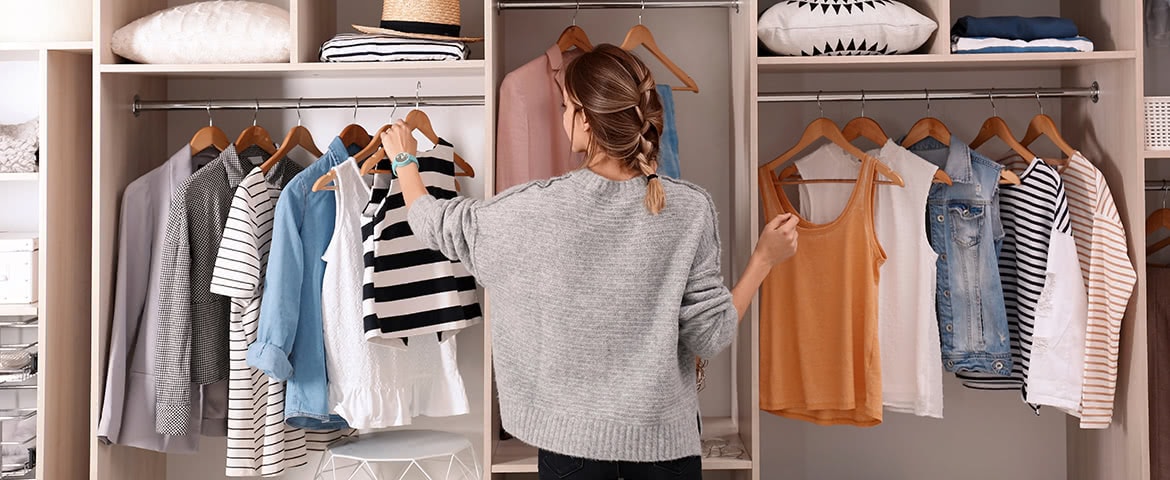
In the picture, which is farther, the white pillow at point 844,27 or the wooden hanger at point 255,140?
the wooden hanger at point 255,140

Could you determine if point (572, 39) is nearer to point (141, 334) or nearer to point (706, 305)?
point (706, 305)

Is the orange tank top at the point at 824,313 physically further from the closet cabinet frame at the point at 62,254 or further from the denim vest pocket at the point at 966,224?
the closet cabinet frame at the point at 62,254

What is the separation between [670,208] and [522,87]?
0.81 meters

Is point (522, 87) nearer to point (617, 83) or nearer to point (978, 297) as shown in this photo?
point (617, 83)

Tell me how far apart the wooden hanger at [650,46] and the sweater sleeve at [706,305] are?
2.68 feet

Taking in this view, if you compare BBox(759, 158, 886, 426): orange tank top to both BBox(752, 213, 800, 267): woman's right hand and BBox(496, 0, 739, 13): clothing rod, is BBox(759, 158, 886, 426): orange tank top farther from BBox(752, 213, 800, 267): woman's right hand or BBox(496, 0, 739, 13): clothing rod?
BBox(496, 0, 739, 13): clothing rod

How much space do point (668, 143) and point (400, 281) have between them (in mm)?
777

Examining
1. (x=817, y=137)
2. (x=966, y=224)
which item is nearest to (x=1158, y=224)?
(x=966, y=224)

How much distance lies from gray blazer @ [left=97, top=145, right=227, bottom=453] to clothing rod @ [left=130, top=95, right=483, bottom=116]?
0.49 ft

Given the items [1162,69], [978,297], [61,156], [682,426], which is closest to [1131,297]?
[978,297]

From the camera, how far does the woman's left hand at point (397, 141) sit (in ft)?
6.75

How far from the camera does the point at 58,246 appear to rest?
2.43 metres

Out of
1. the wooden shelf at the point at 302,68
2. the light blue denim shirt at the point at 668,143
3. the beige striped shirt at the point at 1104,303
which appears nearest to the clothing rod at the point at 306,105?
the wooden shelf at the point at 302,68

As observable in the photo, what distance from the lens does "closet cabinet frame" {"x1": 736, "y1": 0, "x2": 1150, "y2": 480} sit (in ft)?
7.44
